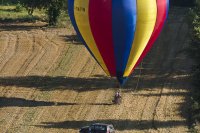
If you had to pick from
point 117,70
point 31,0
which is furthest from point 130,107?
point 31,0

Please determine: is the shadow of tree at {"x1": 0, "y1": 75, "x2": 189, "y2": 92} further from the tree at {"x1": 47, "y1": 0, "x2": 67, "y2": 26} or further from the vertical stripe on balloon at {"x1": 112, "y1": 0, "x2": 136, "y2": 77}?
the tree at {"x1": 47, "y1": 0, "x2": 67, "y2": 26}

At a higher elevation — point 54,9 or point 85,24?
point 85,24

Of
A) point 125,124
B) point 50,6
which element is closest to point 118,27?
point 125,124

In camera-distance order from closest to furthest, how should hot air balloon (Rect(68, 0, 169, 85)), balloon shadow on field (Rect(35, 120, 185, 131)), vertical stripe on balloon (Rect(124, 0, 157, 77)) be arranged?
hot air balloon (Rect(68, 0, 169, 85)) → vertical stripe on balloon (Rect(124, 0, 157, 77)) → balloon shadow on field (Rect(35, 120, 185, 131))

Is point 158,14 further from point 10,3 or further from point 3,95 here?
point 10,3

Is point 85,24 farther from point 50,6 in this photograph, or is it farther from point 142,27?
point 50,6

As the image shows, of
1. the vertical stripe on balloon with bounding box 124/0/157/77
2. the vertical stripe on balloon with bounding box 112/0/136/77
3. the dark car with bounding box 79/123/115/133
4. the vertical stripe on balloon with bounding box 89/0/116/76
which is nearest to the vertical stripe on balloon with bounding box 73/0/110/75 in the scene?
the vertical stripe on balloon with bounding box 89/0/116/76
